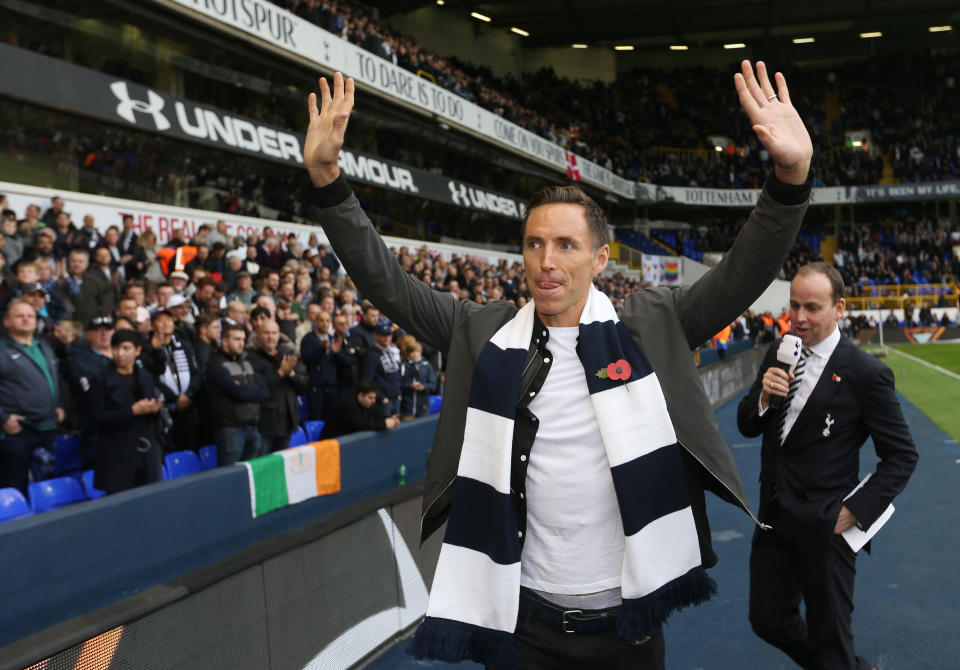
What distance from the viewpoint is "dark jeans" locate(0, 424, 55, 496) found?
6.75 metres

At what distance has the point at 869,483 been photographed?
3635 mm

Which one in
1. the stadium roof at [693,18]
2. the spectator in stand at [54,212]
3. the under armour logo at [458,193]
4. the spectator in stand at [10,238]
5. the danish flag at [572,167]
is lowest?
the spectator in stand at [10,238]

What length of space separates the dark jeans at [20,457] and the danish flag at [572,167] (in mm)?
32361

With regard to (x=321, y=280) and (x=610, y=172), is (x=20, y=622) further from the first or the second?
(x=610, y=172)

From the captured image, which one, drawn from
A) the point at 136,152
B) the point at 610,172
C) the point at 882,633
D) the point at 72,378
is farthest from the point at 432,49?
the point at 882,633

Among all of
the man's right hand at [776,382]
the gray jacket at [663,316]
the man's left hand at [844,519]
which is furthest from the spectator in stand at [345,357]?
the gray jacket at [663,316]

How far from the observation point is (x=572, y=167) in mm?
38000

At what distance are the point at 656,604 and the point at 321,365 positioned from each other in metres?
8.41

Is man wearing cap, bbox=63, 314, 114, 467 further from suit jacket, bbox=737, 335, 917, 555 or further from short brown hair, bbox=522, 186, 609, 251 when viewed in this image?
short brown hair, bbox=522, 186, 609, 251

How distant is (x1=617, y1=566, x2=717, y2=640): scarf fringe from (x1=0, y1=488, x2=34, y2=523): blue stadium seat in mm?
5502

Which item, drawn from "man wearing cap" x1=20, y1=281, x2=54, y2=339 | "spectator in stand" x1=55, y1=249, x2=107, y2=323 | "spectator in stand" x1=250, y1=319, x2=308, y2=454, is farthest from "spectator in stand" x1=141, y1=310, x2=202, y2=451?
"spectator in stand" x1=55, y1=249, x2=107, y2=323

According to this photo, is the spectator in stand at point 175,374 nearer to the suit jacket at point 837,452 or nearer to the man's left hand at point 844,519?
the suit jacket at point 837,452

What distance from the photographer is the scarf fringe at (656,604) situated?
7.19 feet

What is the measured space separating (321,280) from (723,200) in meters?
38.5
